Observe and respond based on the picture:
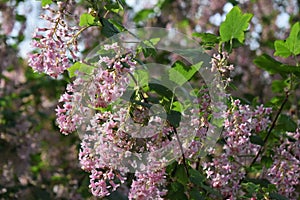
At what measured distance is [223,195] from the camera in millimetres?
2213

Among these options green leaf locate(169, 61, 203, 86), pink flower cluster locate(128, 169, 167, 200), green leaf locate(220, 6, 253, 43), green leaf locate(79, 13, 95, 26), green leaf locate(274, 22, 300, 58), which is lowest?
pink flower cluster locate(128, 169, 167, 200)

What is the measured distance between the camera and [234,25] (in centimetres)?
208

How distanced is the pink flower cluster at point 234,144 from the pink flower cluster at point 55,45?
644 millimetres

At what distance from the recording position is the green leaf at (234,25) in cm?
204

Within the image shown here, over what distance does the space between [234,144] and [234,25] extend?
485 mm

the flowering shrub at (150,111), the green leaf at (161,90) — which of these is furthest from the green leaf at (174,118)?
the green leaf at (161,90)

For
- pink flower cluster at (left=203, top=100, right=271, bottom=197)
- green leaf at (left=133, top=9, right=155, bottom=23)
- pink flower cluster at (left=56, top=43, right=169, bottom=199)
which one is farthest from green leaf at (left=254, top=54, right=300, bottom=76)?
green leaf at (left=133, top=9, right=155, bottom=23)

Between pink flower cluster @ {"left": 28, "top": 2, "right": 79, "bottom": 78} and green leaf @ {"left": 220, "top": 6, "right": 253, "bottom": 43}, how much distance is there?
65cm

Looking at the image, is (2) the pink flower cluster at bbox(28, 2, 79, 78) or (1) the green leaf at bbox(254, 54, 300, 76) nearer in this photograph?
(2) the pink flower cluster at bbox(28, 2, 79, 78)

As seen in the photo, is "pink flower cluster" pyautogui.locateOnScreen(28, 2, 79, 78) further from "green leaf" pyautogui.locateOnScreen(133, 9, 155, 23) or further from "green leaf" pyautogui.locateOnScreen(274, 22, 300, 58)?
"green leaf" pyautogui.locateOnScreen(133, 9, 155, 23)

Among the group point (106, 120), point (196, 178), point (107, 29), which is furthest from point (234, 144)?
point (107, 29)

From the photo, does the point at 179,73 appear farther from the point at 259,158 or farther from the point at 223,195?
the point at 259,158

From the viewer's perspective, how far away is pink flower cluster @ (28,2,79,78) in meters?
1.75

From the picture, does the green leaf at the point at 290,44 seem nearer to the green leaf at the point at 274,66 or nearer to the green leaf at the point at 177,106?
the green leaf at the point at 274,66
